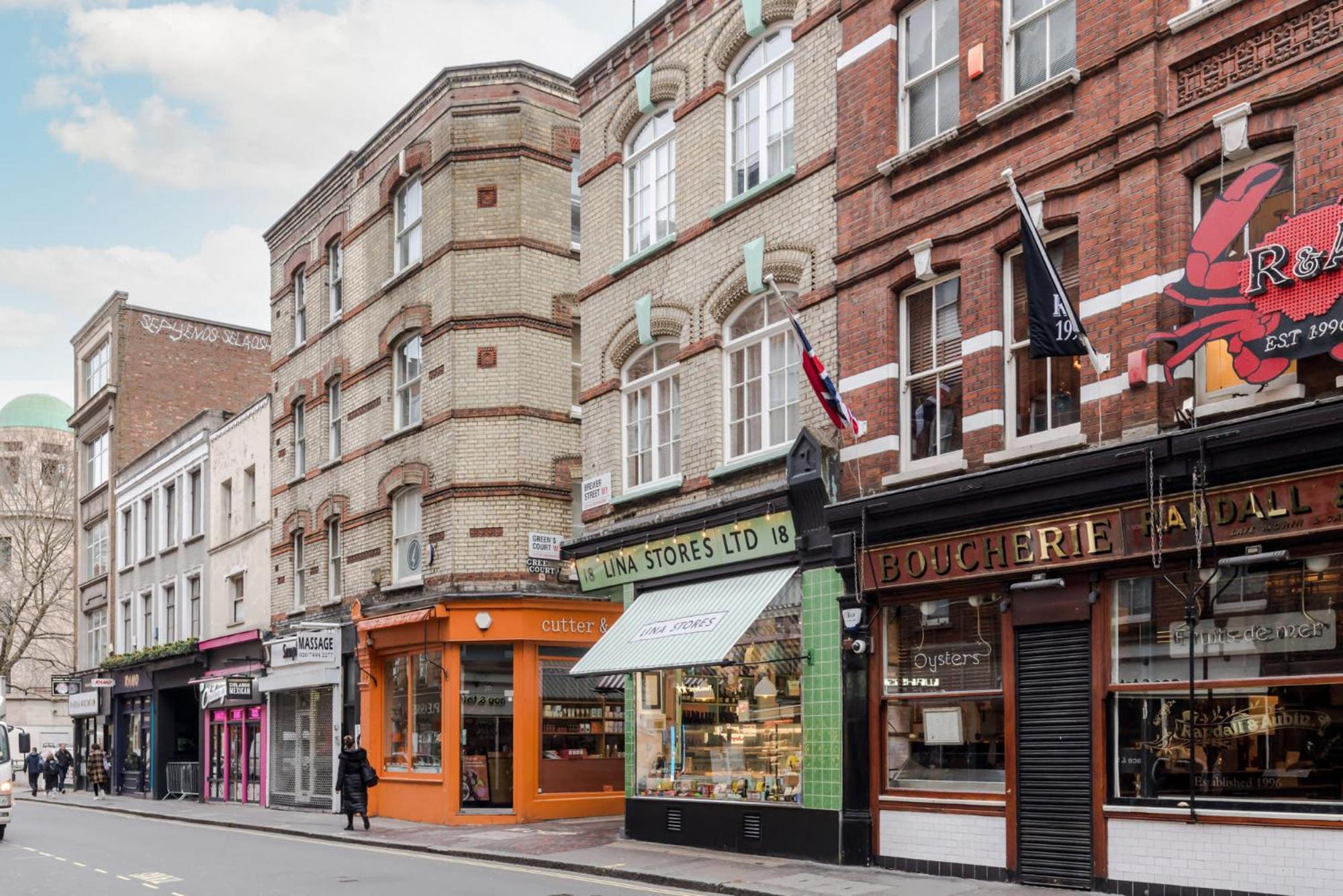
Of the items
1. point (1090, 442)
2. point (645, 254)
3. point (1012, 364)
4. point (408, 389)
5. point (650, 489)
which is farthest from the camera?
point (408, 389)

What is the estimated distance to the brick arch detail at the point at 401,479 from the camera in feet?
85.9

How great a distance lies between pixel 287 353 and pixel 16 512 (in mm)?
27910

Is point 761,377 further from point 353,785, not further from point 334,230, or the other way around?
point 334,230

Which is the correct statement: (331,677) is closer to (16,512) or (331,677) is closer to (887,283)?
(887,283)

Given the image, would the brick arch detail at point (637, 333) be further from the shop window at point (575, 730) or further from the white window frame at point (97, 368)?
the white window frame at point (97, 368)

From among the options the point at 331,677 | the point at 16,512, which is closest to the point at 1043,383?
the point at 331,677

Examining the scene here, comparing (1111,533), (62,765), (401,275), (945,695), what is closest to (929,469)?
(945,695)

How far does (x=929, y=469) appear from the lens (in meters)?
15.0

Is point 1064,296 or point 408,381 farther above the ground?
point 408,381

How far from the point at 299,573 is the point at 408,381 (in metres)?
6.68

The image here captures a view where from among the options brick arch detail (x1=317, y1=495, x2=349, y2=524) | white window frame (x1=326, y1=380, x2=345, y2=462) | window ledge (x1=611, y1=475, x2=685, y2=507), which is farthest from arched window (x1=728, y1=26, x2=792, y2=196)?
white window frame (x1=326, y1=380, x2=345, y2=462)

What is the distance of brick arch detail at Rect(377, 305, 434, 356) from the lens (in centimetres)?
2653

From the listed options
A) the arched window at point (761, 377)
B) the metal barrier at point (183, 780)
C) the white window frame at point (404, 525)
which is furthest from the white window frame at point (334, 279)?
the arched window at point (761, 377)

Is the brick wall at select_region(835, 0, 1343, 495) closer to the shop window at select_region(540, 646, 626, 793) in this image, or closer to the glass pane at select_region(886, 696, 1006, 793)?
the glass pane at select_region(886, 696, 1006, 793)
